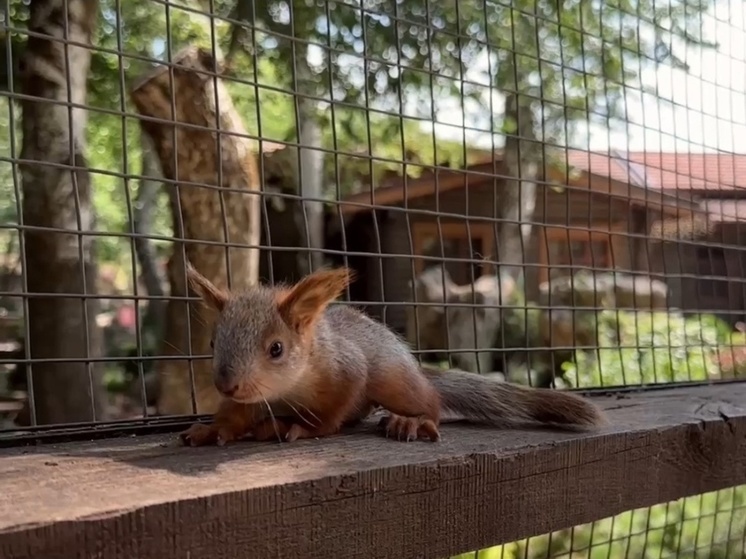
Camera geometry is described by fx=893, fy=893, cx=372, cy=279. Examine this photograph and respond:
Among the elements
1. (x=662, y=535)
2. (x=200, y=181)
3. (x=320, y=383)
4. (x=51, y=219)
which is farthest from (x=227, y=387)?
(x=51, y=219)

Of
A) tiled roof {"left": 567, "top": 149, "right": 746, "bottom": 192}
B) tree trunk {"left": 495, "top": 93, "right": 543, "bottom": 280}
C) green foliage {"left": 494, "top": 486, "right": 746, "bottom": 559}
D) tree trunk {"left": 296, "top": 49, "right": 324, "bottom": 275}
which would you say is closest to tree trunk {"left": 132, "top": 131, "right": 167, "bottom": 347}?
tree trunk {"left": 296, "top": 49, "right": 324, "bottom": 275}

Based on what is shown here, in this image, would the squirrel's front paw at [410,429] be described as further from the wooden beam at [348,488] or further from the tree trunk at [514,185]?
the tree trunk at [514,185]

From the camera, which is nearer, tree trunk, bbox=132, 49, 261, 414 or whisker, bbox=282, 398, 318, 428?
whisker, bbox=282, 398, 318, 428

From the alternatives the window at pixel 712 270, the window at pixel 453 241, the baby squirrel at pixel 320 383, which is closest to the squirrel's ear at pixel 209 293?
the baby squirrel at pixel 320 383

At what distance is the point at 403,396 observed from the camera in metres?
1.59

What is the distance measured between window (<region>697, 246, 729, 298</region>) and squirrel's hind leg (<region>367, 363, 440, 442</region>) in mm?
1222

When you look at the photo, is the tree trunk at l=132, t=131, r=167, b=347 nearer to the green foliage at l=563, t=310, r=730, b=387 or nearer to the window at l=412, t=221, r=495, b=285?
the window at l=412, t=221, r=495, b=285

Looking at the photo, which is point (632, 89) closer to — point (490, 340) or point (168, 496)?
point (168, 496)

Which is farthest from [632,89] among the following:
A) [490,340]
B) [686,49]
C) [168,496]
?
[490,340]

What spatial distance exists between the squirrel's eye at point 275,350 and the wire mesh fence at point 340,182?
0.17 meters

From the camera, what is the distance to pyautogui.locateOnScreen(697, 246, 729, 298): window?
2.60 meters

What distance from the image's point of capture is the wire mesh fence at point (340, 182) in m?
1.77

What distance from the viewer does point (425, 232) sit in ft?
22.9

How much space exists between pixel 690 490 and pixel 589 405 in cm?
26
